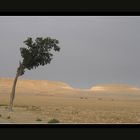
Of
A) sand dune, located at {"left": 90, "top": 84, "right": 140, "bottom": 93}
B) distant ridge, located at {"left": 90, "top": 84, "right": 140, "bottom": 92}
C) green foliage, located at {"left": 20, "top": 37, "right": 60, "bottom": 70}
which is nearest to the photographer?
green foliage, located at {"left": 20, "top": 37, "right": 60, "bottom": 70}

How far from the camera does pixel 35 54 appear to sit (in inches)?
559

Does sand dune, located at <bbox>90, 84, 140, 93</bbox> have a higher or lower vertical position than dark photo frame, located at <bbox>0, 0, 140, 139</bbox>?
higher

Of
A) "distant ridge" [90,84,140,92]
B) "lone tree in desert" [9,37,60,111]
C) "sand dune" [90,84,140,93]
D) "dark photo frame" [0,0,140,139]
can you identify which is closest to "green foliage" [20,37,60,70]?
"lone tree in desert" [9,37,60,111]

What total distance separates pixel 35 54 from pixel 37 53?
0.08 meters

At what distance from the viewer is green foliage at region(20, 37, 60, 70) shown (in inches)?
548

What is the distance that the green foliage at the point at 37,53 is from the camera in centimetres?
1393

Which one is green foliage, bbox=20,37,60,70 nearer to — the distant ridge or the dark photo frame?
the dark photo frame

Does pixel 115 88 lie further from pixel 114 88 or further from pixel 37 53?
pixel 37 53
